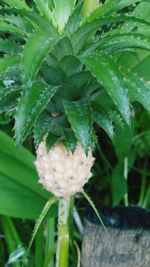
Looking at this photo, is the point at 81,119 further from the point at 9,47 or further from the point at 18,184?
the point at 18,184

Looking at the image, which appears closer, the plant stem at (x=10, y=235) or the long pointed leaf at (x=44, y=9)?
the long pointed leaf at (x=44, y=9)

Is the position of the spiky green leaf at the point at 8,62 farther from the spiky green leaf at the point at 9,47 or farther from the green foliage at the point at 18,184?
the green foliage at the point at 18,184

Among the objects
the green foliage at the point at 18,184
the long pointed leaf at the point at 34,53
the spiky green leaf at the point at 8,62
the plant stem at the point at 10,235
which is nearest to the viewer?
the long pointed leaf at the point at 34,53

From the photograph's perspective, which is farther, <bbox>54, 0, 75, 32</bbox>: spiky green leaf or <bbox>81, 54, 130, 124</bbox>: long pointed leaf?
<bbox>54, 0, 75, 32</bbox>: spiky green leaf

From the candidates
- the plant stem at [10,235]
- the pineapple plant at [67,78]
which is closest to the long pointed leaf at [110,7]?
the pineapple plant at [67,78]

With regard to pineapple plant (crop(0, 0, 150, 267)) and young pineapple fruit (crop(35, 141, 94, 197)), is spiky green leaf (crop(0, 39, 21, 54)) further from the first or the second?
young pineapple fruit (crop(35, 141, 94, 197))

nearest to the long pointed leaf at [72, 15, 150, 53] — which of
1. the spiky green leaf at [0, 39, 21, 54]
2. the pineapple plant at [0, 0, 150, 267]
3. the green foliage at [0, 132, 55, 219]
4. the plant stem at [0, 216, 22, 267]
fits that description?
the pineapple plant at [0, 0, 150, 267]
